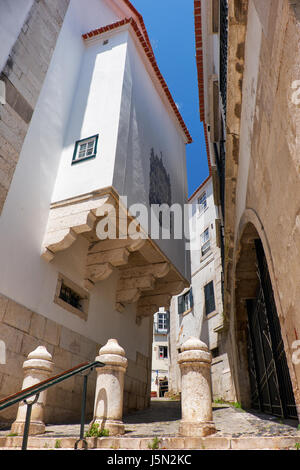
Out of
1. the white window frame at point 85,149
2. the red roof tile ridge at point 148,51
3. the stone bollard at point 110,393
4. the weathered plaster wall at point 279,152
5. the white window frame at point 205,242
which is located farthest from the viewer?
the white window frame at point 205,242

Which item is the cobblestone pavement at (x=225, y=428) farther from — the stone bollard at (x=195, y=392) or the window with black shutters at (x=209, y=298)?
the window with black shutters at (x=209, y=298)

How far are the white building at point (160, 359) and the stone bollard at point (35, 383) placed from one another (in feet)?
78.2

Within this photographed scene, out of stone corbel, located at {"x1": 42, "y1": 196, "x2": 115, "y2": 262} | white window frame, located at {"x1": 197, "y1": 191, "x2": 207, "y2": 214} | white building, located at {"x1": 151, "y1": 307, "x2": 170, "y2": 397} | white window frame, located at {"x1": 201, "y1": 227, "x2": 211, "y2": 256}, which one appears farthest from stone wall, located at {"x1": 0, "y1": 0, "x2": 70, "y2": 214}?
white building, located at {"x1": 151, "y1": 307, "x2": 170, "y2": 397}

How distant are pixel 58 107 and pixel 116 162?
8.55ft

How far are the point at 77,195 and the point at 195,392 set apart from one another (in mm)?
5078

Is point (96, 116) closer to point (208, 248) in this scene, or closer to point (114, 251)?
point (114, 251)

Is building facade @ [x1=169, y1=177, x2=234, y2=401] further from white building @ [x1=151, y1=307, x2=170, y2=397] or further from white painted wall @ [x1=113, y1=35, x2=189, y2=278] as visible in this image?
white building @ [x1=151, y1=307, x2=170, y2=397]

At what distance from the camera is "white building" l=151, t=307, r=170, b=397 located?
2895 cm

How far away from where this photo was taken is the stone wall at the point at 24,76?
22.1 ft

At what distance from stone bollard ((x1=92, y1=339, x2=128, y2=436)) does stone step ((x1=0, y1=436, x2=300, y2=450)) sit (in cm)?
76

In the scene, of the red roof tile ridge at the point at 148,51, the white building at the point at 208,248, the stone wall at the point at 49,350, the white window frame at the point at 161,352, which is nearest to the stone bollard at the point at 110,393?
the stone wall at the point at 49,350

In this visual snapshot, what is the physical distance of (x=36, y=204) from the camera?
24.5 feet

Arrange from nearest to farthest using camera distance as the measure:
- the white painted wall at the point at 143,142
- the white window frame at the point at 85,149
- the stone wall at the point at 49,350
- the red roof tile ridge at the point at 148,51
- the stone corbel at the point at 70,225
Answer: the stone wall at the point at 49,350
the stone corbel at the point at 70,225
the white window frame at the point at 85,149
the white painted wall at the point at 143,142
the red roof tile ridge at the point at 148,51
